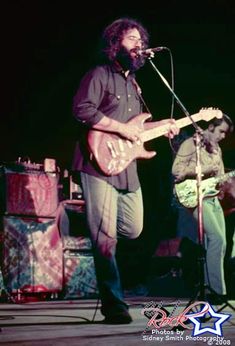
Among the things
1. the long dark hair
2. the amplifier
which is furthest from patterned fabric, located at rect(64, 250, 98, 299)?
the long dark hair

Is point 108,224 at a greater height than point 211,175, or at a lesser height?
lesser

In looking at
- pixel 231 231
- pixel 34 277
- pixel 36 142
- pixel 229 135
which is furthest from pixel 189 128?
pixel 34 277

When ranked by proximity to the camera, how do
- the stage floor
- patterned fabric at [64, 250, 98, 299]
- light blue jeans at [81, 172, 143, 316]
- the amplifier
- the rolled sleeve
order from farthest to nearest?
1. patterned fabric at [64, 250, 98, 299]
2. the amplifier
3. the rolled sleeve
4. light blue jeans at [81, 172, 143, 316]
5. the stage floor

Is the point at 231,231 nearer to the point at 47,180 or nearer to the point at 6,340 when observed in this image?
the point at 47,180

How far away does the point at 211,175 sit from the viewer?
509cm

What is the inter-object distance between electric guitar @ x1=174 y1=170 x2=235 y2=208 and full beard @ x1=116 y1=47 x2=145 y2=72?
1.82 meters

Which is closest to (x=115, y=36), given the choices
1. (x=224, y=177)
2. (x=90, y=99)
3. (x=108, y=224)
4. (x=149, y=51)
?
(x=149, y=51)

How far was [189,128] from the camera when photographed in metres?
6.70

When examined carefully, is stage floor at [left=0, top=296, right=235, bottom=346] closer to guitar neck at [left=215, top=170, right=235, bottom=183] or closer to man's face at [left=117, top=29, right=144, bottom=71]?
man's face at [left=117, top=29, right=144, bottom=71]

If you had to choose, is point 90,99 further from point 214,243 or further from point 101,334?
point 214,243

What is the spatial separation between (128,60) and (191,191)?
200cm

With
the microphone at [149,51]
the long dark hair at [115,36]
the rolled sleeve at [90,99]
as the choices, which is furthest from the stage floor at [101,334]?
the long dark hair at [115,36]

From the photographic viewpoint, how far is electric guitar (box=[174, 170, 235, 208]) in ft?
15.9

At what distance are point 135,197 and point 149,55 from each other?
35.6 inches
